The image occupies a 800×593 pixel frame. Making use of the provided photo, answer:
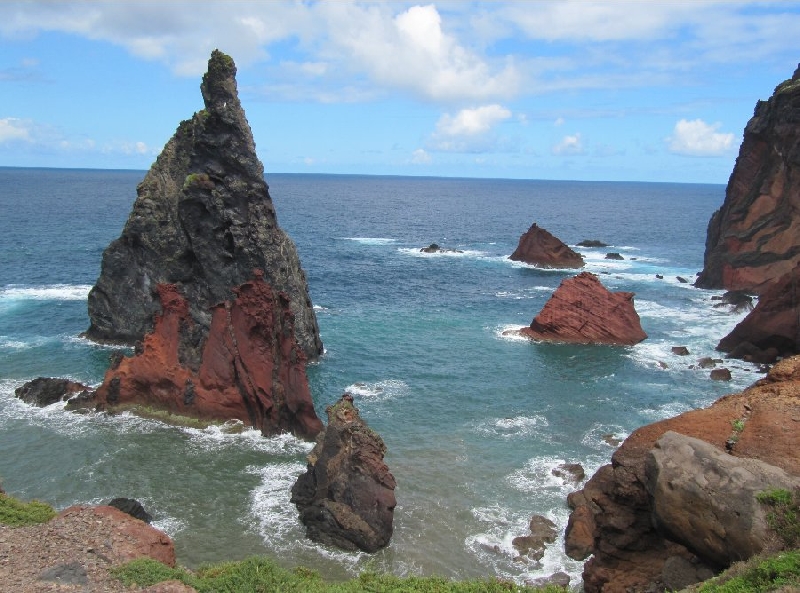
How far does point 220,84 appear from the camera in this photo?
52.0m

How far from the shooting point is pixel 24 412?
4638 cm

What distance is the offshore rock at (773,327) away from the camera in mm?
57500

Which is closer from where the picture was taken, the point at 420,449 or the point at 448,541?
the point at 448,541

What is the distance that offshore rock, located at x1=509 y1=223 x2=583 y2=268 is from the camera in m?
111

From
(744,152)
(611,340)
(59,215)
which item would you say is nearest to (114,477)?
(611,340)

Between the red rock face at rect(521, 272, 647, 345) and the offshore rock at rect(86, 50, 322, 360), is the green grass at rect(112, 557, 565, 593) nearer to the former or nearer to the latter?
the offshore rock at rect(86, 50, 322, 360)

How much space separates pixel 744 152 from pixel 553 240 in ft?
105

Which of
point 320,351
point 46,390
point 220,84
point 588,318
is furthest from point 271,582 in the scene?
point 588,318

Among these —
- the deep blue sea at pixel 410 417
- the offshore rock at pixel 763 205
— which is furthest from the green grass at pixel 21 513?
the offshore rock at pixel 763 205

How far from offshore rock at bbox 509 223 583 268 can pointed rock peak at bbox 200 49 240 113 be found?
69254mm

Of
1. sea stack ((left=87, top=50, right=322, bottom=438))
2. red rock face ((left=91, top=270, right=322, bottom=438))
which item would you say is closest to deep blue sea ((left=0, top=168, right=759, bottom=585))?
red rock face ((left=91, top=270, right=322, bottom=438))

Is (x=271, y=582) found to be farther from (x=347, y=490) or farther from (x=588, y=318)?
(x=588, y=318)

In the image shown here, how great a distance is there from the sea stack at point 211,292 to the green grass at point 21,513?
17.9 metres

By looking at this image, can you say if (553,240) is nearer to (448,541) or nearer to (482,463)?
(482,463)
